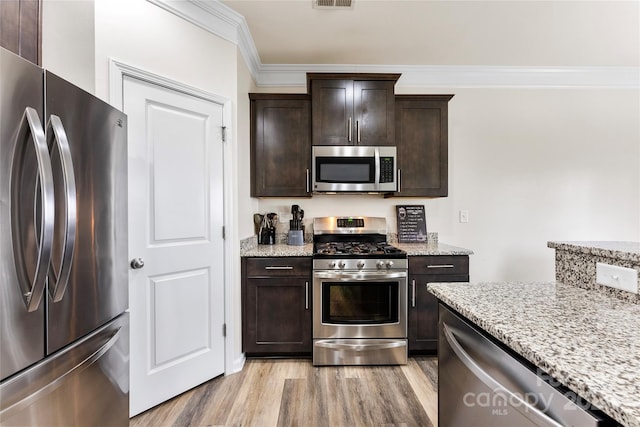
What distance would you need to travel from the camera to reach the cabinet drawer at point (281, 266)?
2.39 metres

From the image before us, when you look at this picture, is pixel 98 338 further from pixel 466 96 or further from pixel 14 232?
pixel 466 96

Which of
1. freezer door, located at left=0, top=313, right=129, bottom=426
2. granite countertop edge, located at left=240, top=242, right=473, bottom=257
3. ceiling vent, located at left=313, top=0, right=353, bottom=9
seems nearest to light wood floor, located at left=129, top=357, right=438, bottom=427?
freezer door, located at left=0, top=313, right=129, bottom=426

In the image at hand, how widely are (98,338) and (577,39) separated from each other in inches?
158

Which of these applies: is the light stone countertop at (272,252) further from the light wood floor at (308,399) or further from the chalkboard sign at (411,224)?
the chalkboard sign at (411,224)

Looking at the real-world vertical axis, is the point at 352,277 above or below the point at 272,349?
above

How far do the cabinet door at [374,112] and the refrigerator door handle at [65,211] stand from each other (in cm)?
216

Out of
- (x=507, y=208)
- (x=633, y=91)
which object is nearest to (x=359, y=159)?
(x=507, y=208)

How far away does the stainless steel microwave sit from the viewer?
268 centimetres

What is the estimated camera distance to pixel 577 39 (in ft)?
8.48

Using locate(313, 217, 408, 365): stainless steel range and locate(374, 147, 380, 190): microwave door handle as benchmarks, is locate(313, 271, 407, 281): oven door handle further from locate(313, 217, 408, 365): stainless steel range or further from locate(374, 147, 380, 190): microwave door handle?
locate(374, 147, 380, 190): microwave door handle

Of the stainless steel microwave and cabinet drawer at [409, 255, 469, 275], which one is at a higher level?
the stainless steel microwave

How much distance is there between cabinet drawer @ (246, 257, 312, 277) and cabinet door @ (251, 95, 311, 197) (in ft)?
2.25

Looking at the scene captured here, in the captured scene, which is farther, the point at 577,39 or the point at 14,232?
the point at 577,39

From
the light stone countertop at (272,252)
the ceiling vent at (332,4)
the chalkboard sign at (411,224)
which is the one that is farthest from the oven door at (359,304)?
the ceiling vent at (332,4)
